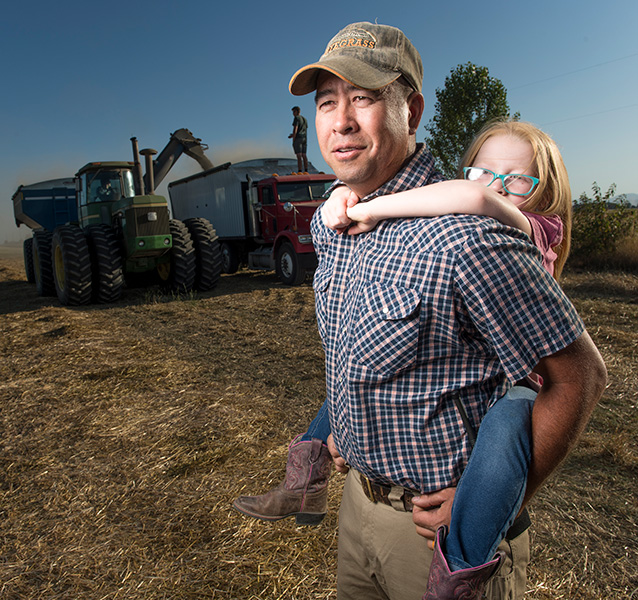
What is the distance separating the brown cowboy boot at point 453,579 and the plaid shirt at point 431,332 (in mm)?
153

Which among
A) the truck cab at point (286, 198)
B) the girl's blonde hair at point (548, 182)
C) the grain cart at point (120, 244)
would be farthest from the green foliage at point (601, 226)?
the girl's blonde hair at point (548, 182)

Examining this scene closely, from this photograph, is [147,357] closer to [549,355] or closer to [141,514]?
[141,514]

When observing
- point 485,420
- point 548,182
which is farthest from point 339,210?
point 548,182

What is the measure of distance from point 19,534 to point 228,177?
12.7 metres

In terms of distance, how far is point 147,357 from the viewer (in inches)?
243

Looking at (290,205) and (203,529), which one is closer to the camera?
(203,529)

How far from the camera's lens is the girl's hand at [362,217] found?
4.21ft

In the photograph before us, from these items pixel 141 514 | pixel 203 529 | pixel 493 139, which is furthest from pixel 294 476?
pixel 141 514

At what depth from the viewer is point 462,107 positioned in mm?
20859

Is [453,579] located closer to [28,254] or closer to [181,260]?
[181,260]

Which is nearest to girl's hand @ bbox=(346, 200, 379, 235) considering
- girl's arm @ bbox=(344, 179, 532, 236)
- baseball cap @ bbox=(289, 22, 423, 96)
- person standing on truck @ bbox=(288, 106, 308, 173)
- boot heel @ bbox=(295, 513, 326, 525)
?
girl's arm @ bbox=(344, 179, 532, 236)

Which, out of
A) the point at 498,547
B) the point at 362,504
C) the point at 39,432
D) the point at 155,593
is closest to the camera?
the point at 498,547

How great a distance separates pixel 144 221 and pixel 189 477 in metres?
7.12

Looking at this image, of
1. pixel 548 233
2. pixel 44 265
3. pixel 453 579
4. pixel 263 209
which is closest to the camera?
pixel 453 579
